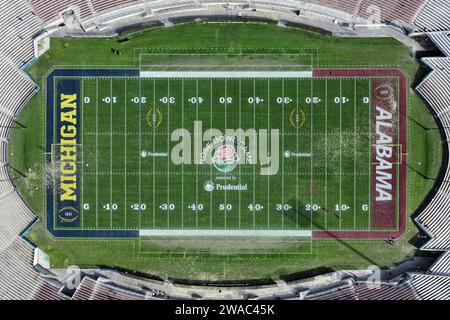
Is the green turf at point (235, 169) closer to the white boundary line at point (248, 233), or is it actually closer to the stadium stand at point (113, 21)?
the white boundary line at point (248, 233)

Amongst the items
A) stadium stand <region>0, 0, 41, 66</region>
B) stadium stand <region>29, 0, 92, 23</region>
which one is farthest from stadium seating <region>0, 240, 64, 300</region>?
stadium stand <region>29, 0, 92, 23</region>

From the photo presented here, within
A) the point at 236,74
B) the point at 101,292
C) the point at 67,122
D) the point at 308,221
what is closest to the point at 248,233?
the point at 308,221

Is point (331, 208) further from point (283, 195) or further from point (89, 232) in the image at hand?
point (89, 232)

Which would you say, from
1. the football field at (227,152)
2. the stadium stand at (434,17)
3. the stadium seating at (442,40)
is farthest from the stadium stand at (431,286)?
the stadium stand at (434,17)

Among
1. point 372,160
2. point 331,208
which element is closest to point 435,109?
point 372,160

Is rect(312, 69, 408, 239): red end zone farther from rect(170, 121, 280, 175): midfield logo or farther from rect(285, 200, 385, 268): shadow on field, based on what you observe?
rect(170, 121, 280, 175): midfield logo

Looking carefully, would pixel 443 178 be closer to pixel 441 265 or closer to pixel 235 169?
pixel 441 265
